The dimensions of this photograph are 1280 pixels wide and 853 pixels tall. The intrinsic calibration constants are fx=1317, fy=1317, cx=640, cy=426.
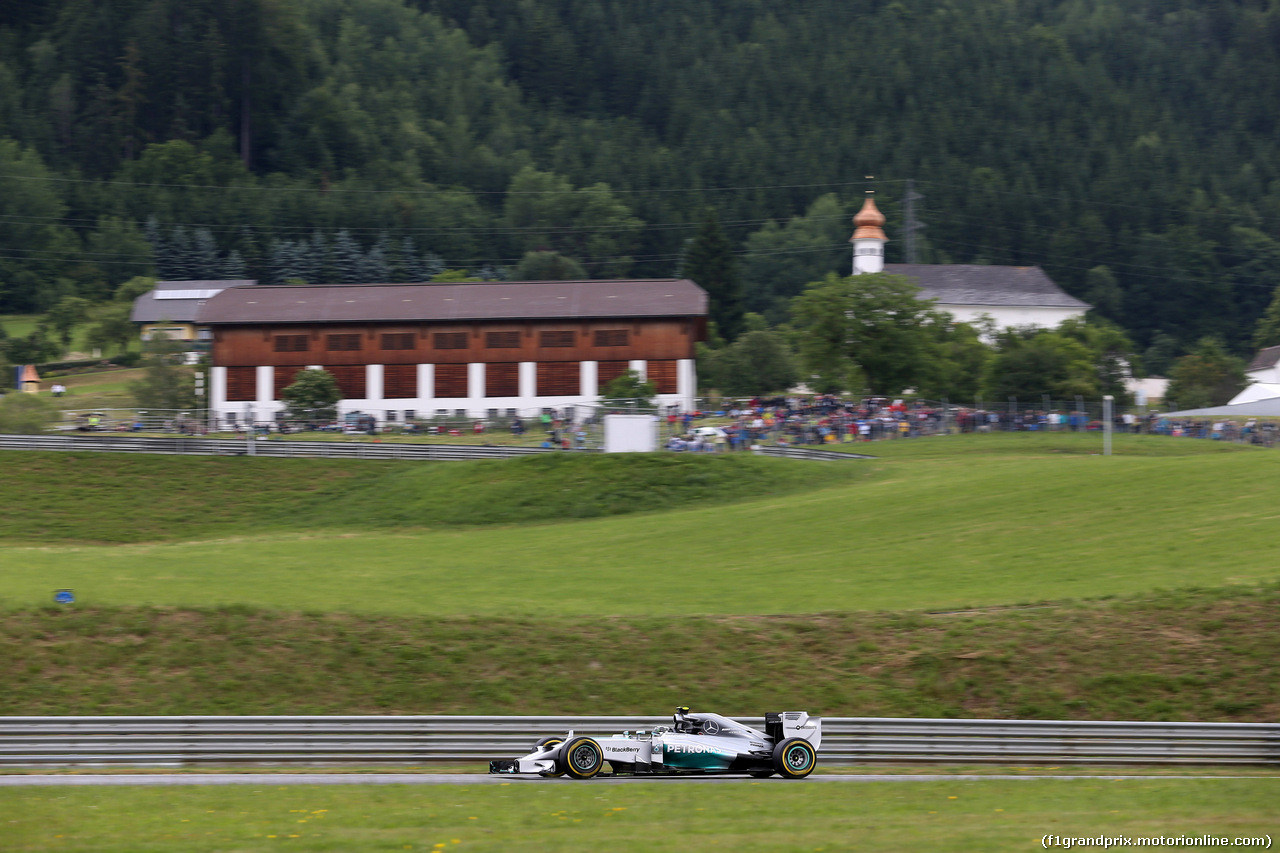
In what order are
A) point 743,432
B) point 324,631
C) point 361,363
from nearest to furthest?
point 324,631, point 743,432, point 361,363

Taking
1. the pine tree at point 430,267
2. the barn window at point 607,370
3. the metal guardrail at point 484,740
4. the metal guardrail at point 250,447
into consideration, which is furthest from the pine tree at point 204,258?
the metal guardrail at point 484,740

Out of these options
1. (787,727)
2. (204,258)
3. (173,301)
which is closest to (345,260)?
(204,258)

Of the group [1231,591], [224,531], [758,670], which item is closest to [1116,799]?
[758,670]

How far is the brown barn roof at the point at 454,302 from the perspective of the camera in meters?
86.2

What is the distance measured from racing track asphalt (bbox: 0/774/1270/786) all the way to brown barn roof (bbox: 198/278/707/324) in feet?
221

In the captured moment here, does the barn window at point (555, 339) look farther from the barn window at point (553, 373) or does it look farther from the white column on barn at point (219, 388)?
the white column on barn at point (219, 388)

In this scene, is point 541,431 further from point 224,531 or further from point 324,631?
point 324,631

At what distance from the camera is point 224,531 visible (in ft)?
141

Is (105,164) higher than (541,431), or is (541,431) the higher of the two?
(105,164)

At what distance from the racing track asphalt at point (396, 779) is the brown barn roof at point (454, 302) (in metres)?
67.5

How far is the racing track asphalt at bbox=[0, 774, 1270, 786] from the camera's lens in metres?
17.4

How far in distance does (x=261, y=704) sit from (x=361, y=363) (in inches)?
2607

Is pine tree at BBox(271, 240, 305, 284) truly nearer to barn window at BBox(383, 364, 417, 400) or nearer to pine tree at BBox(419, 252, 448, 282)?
pine tree at BBox(419, 252, 448, 282)

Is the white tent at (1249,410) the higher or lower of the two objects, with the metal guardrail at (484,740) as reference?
higher
